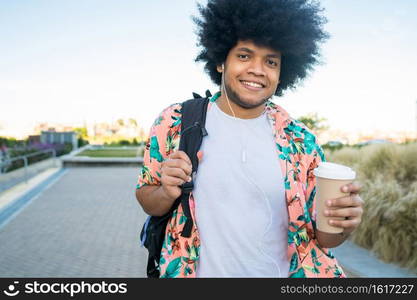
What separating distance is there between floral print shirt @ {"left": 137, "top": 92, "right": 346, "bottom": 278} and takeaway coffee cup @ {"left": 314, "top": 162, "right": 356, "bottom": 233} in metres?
0.24

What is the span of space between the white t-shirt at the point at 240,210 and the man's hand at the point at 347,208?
12.7 inches

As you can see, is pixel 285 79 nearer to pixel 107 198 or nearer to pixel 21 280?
pixel 21 280

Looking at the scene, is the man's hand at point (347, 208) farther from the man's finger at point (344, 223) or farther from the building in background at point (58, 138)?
the building in background at point (58, 138)

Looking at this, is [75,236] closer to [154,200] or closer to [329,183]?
[154,200]

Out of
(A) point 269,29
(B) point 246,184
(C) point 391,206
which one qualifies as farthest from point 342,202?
(C) point 391,206

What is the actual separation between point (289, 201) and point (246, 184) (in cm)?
21

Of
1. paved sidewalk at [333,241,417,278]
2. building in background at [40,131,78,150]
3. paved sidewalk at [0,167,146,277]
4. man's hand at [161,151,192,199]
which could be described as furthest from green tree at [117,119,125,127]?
man's hand at [161,151,192,199]

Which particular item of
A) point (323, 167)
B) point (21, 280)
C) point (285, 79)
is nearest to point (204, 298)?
point (323, 167)

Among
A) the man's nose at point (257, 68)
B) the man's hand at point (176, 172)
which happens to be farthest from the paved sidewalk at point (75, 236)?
the man's nose at point (257, 68)

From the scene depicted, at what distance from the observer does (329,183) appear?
153 centimetres

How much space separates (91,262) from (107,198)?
496cm

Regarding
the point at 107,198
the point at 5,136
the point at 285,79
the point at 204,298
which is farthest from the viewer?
the point at 5,136

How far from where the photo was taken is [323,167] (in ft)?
5.12

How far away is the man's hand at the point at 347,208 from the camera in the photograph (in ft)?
5.01
